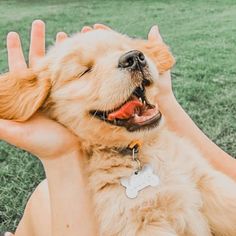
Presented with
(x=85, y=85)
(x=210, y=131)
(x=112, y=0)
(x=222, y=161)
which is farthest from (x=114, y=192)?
(x=112, y=0)

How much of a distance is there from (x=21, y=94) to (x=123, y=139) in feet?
0.65

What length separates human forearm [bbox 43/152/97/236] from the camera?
1107mm

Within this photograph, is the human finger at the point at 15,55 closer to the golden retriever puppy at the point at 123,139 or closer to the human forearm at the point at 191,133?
the golden retriever puppy at the point at 123,139

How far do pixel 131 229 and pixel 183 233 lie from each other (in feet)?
0.32

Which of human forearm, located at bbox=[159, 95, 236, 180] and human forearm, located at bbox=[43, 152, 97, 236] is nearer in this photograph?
human forearm, located at bbox=[43, 152, 97, 236]

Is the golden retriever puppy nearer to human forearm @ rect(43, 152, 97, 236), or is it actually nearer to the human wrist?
human forearm @ rect(43, 152, 97, 236)

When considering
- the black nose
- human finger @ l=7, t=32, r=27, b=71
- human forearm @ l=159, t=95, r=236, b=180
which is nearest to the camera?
the black nose

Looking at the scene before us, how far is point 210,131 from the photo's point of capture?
182 centimetres

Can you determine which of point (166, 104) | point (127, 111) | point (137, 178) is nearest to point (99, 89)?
point (127, 111)

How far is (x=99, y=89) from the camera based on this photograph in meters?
1.09

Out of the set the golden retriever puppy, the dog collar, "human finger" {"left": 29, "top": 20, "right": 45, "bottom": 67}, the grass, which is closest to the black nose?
the golden retriever puppy

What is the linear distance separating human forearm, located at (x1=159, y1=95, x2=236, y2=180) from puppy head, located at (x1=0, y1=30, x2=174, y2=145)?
0.17 m

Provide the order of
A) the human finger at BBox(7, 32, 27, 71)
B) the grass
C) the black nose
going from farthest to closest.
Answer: the grass, the human finger at BBox(7, 32, 27, 71), the black nose

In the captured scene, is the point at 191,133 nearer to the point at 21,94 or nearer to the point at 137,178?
the point at 137,178
